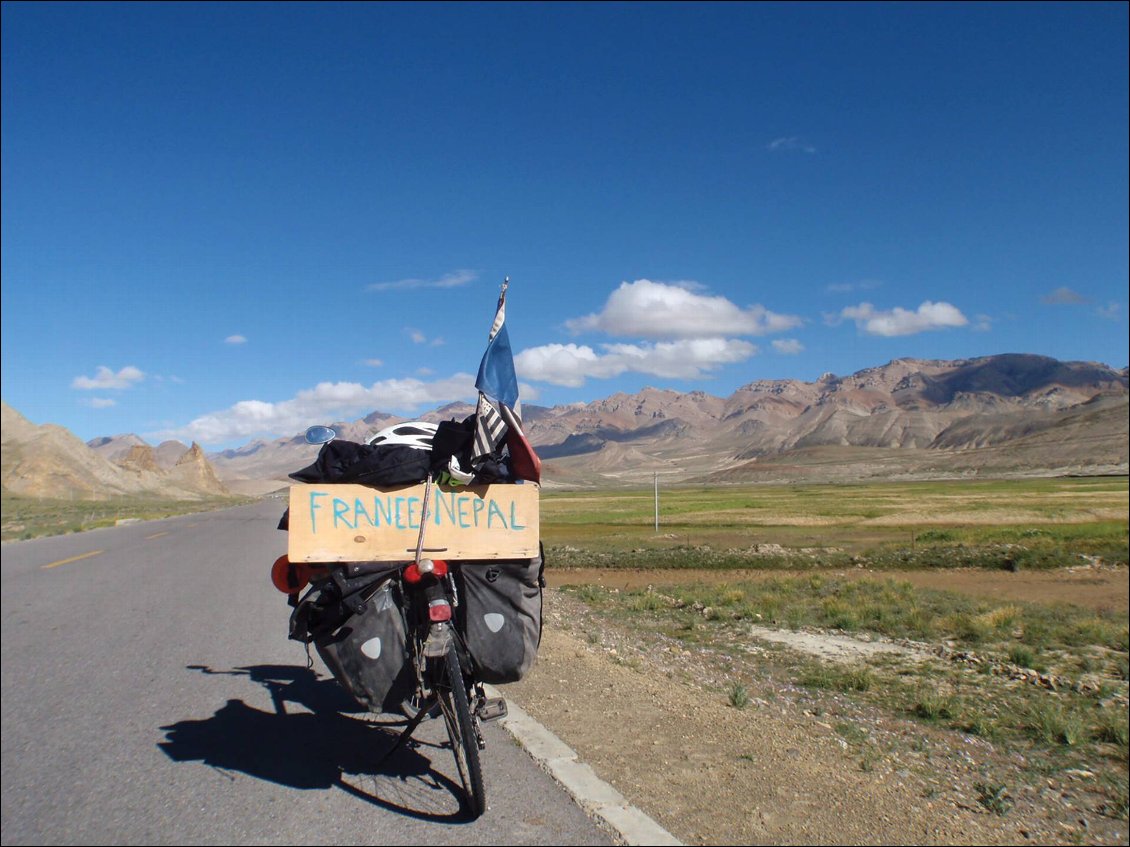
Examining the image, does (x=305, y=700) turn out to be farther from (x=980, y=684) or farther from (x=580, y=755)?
(x=980, y=684)

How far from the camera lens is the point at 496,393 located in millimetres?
4781

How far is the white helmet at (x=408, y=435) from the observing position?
529 centimetres

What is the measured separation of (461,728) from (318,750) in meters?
1.67

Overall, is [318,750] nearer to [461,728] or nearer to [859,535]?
[461,728]

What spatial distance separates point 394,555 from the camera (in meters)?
4.88

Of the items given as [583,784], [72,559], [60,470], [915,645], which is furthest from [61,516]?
[60,470]

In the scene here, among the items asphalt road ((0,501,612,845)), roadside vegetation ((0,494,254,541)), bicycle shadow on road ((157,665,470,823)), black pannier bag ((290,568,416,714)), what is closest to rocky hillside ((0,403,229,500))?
roadside vegetation ((0,494,254,541))

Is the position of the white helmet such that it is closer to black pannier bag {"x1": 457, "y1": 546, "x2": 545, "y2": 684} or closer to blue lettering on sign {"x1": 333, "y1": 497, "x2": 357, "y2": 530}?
blue lettering on sign {"x1": 333, "y1": 497, "x2": 357, "y2": 530}

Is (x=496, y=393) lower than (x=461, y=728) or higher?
higher

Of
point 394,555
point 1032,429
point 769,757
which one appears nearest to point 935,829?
point 769,757

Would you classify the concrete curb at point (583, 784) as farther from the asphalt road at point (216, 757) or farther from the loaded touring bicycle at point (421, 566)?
the loaded touring bicycle at point (421, 566)

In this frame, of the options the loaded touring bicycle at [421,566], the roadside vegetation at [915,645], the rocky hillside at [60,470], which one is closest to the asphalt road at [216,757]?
the loaded touring bicycle at [421,566]

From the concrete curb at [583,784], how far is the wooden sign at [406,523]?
1.32 metres

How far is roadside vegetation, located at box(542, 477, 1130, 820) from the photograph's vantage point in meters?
7.82
